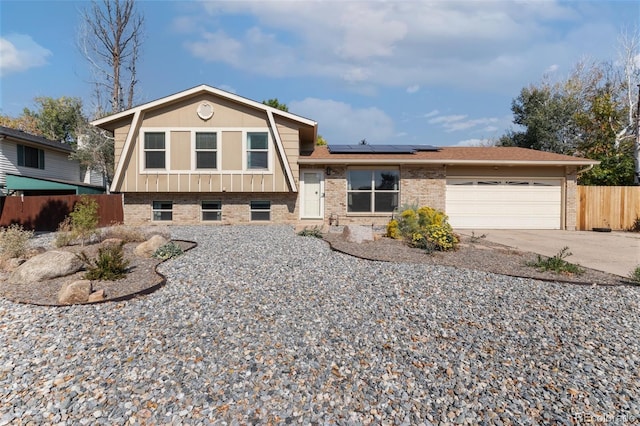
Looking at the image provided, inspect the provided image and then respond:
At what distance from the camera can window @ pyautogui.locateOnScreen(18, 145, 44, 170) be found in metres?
18.4

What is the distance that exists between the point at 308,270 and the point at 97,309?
3.08 metres

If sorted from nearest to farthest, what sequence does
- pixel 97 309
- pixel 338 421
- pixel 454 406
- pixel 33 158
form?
1. pixel 338 421
2. pixel 454 406
3. pixel 97 309
4. pixel 33 158

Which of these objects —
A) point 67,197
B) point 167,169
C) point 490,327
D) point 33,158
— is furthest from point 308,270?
point 33,158

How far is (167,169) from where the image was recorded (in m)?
12.6

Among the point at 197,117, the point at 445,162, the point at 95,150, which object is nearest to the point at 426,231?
the point at 445,162

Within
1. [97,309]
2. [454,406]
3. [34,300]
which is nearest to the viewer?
[454,406]

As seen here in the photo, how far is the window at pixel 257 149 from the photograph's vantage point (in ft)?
41.8

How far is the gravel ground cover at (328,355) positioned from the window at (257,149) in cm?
800

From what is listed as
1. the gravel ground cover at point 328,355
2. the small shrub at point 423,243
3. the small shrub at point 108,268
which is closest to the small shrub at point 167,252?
the small shrub at point 108,268

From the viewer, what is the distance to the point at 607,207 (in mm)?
14125

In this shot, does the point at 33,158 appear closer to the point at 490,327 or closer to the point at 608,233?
the point at 490,327

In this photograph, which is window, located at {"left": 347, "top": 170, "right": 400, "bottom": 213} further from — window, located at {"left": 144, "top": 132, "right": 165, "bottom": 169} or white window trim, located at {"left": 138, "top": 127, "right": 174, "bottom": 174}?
window, located at {"left": 144, "top": 132, "right": 165, "bottom": 169}

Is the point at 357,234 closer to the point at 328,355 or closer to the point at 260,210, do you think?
the point at 260,210

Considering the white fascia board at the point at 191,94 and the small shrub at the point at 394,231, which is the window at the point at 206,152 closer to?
the white fascia board at the point at 191,94
